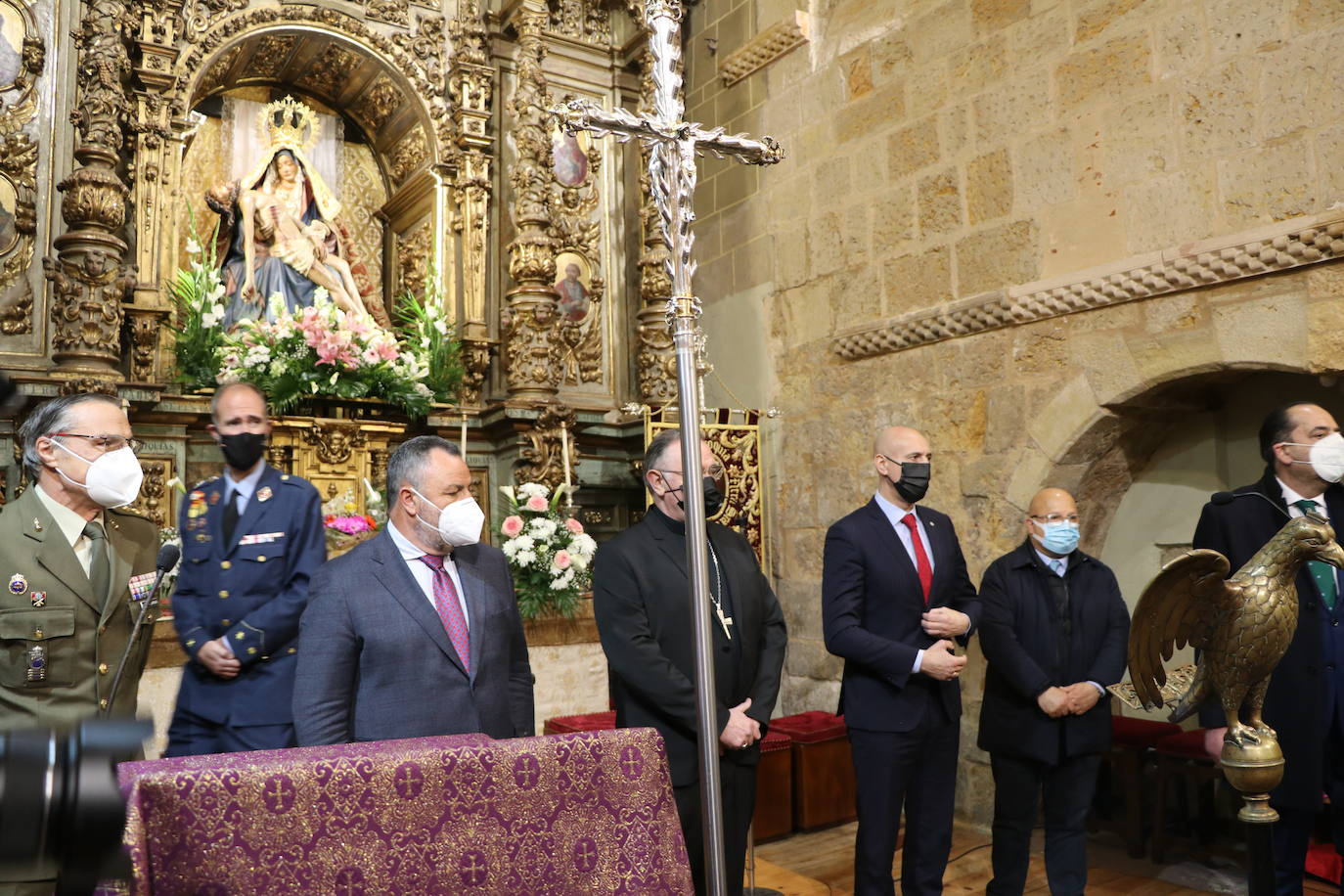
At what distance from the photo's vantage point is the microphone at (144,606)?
2.53 metres

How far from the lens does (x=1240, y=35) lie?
4.05 metres

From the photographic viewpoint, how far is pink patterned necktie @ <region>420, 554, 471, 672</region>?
102 inches

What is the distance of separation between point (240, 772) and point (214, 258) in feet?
17.9

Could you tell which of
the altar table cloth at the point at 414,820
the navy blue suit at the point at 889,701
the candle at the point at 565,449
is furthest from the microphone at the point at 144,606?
the candle at the point at 565,449

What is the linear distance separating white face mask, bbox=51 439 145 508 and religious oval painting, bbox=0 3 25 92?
13.4 ft

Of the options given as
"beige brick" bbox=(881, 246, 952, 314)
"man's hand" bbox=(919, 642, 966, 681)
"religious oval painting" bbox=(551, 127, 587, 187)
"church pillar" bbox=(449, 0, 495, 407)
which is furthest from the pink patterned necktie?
"religious oval painting" bbox=(551, 127, 587, 187)

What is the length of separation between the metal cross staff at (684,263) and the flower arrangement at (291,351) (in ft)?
12.2

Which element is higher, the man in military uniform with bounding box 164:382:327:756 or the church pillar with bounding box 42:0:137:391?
the church pillar with bounding box 42:0:137:391

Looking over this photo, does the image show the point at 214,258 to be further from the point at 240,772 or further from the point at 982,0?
the point at 240,772

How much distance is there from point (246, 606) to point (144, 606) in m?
0.30

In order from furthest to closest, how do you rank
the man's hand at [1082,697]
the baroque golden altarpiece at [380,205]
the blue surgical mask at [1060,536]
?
the baroque golden altarpiece at [380,205]
the blue surgical mask at [1060,536]
the man's hand at [1082,697]

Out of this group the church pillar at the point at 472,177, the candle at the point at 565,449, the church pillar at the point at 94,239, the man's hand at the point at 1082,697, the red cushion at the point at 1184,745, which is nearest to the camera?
the man's hand at the point at 1082,697

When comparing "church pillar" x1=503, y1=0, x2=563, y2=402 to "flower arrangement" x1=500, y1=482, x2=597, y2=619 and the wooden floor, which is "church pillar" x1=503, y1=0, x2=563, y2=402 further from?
the wooden floor

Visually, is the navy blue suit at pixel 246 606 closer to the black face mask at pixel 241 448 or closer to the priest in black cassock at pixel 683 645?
the black face mask at pixel 241 448
